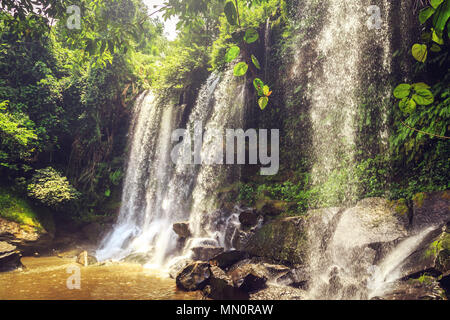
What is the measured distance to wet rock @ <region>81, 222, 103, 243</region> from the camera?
11.5 m

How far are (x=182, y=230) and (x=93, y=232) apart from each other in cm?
616

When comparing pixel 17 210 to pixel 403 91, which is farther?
pixel 17 210

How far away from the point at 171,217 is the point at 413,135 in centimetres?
903

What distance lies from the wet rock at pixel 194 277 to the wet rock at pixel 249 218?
2.24 m

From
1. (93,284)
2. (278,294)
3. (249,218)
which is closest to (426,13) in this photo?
(278,294)

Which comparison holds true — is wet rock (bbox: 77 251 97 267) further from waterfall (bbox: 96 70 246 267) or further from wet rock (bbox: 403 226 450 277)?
wet rock (bbox: 403 226 450 277)

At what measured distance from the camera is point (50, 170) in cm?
1102

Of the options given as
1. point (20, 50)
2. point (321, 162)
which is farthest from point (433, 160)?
point (20, 50)

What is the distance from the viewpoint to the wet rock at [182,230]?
8.08 meters

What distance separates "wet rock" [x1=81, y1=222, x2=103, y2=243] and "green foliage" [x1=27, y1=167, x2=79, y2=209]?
1.64 metres

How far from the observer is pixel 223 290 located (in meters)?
4.57

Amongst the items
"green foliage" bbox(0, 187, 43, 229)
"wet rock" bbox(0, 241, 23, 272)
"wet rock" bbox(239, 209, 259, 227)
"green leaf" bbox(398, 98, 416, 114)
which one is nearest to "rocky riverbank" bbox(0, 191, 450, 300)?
"wet rock" bbox(0, 241, 23, 272)

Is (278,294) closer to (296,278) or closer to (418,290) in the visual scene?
(296,278)

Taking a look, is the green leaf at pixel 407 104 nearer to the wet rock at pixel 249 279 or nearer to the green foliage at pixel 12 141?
the wet rock at pixel 249 279
